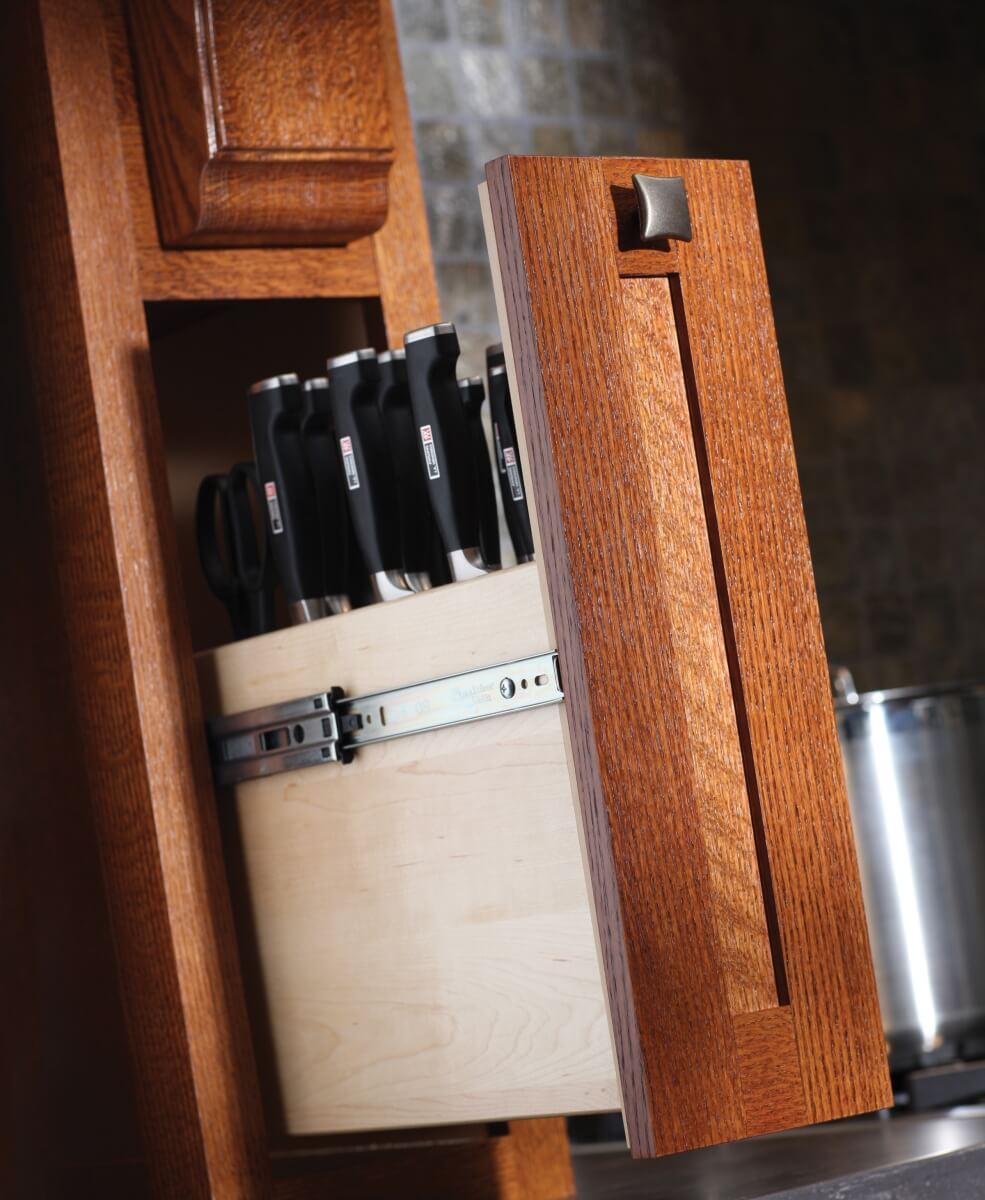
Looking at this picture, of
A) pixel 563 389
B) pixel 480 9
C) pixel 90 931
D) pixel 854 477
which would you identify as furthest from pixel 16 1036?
pixel 854 477

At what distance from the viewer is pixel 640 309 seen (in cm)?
81

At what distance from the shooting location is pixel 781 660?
2.66 feet

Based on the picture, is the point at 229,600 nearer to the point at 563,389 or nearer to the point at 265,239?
the point at 265,239

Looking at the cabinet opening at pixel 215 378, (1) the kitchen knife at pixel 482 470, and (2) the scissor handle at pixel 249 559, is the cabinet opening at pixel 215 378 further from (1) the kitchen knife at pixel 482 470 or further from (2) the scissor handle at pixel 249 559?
(1) the kitchen knife at pixel 482 470

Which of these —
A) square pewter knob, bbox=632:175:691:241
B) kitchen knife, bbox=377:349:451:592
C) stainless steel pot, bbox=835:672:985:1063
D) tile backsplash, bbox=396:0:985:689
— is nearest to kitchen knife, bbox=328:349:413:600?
kitchen knife, bbox=377:349:451:592

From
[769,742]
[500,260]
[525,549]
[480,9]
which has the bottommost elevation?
[769,742]

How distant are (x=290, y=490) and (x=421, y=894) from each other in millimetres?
238

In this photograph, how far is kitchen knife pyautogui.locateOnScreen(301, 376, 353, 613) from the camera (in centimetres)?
100

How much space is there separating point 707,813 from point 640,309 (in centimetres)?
22

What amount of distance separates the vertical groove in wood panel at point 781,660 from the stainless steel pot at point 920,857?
72 cm

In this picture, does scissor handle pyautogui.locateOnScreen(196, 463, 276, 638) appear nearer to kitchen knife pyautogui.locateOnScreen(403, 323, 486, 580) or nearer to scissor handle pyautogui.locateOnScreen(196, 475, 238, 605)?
scissor handle pyautogui.locateOnScreen(196, 475, 238, 605)

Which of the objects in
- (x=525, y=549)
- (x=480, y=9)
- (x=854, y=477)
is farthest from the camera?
(x=854, y=477)

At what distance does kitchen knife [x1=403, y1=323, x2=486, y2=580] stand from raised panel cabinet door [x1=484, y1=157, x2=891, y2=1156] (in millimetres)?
123

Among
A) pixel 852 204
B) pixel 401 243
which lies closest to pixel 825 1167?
pixel 401 243
